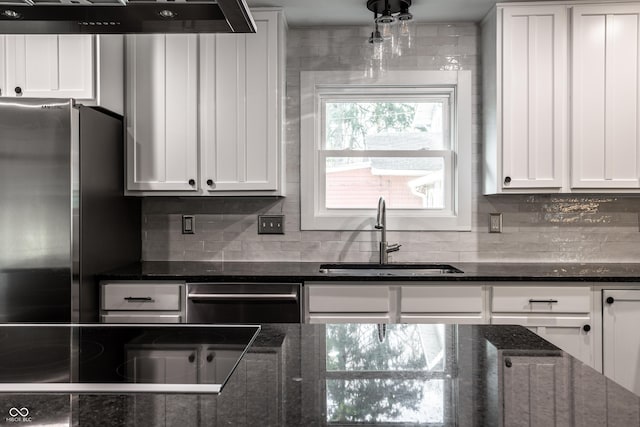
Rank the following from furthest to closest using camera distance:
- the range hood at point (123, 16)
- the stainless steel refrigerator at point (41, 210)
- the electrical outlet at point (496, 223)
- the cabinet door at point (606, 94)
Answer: the electrical outlet at point (496, 223), the cabinet door at point (606, 94), the stainless steel refrigerator at point (41, 210), the range hood at point (123, 16)

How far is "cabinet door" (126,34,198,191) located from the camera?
283cm

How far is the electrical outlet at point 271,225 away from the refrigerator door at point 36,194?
1.14 m

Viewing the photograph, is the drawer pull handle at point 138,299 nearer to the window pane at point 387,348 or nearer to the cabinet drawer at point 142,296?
the cabinet drawer at point 142,296

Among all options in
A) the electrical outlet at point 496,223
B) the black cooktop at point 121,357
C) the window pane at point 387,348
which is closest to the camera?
the black cooktop at point 121,357

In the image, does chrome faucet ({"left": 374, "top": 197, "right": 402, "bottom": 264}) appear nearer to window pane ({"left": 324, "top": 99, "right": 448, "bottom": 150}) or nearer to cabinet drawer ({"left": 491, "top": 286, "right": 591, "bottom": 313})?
window pane ({"left": 324, "top": 99, "right": 448, "bottom": 150})

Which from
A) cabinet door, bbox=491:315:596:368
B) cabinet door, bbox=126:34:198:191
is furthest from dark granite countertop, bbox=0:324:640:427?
cabinet door, bbox=126:34:198:191

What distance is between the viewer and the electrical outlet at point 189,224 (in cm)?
318

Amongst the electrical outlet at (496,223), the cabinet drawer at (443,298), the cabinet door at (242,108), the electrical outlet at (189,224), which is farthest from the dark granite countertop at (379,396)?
the electrical outlet at (189,224)

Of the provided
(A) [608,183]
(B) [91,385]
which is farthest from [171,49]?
(A) [608,183]

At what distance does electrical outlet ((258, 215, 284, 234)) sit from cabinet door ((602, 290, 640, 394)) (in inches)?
72.5

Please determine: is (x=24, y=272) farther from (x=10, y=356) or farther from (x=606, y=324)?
(x=606, y=324)

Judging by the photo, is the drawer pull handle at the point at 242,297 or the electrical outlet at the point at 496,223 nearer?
the drawer pull handle at the point at 242,297

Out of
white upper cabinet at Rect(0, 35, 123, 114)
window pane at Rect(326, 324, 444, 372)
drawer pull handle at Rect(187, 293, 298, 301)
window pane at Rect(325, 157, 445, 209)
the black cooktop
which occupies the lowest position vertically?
drawer pull handle at Rect(187, 293, 298, 301)

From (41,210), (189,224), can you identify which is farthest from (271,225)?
(41,210)
